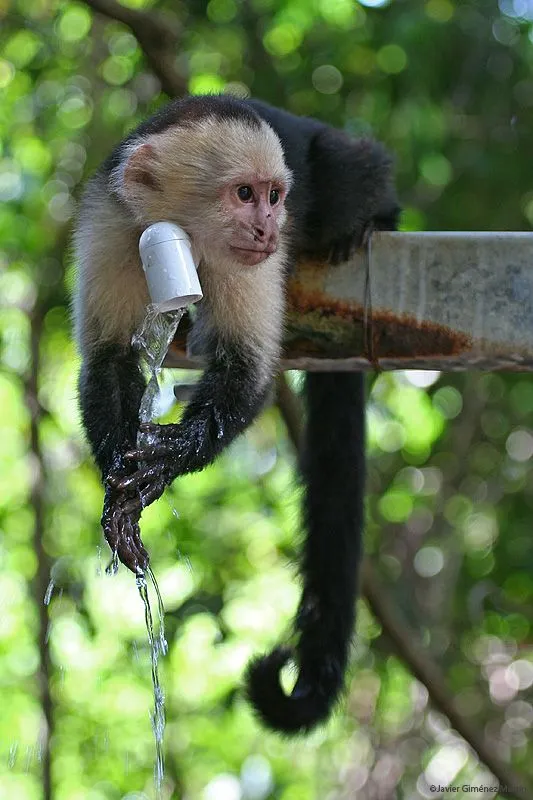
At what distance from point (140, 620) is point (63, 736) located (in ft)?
1.94

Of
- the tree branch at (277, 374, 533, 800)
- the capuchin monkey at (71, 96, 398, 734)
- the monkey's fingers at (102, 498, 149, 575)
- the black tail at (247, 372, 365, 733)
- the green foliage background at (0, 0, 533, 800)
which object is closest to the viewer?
the monkey's fingers at (102, 498, 149, 575)

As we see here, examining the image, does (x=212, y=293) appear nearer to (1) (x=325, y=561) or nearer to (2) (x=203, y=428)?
(2) (x=203, y=428)

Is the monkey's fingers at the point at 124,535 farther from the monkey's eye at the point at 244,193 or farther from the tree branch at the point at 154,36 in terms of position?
the tree branch at the point at 154,36

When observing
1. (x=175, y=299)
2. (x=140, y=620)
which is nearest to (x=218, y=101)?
(x=175, y=299)

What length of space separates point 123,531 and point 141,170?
2.87 feet

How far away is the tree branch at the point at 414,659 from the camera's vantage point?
324 centimetres

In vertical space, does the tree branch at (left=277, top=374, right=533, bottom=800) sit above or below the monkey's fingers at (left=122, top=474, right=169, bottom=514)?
below

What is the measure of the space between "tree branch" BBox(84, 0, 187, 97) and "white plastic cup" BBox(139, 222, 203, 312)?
45.1 inches

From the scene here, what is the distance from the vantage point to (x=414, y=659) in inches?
127

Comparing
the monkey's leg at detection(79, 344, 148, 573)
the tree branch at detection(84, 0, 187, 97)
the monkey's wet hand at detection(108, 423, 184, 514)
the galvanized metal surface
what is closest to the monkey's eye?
the galvanized metal surface

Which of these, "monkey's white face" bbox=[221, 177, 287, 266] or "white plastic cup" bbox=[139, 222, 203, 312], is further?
"monkey's white face" bbox=[221, 177, 287, 266]

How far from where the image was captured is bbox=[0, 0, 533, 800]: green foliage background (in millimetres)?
3543

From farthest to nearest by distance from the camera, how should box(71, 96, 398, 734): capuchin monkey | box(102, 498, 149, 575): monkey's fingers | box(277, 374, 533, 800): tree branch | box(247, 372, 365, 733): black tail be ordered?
box(277, 374, 533, 800): tree branch → box(247, 372, 365, 733): black tail → box(71, 96, 398, 734): capuchin monkey → box(102, 498, 149, 575): monkey's fingers

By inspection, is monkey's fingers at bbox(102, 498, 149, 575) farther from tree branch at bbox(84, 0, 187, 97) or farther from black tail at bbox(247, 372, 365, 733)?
tree branch at bbox(84, 0, 187, 97)
